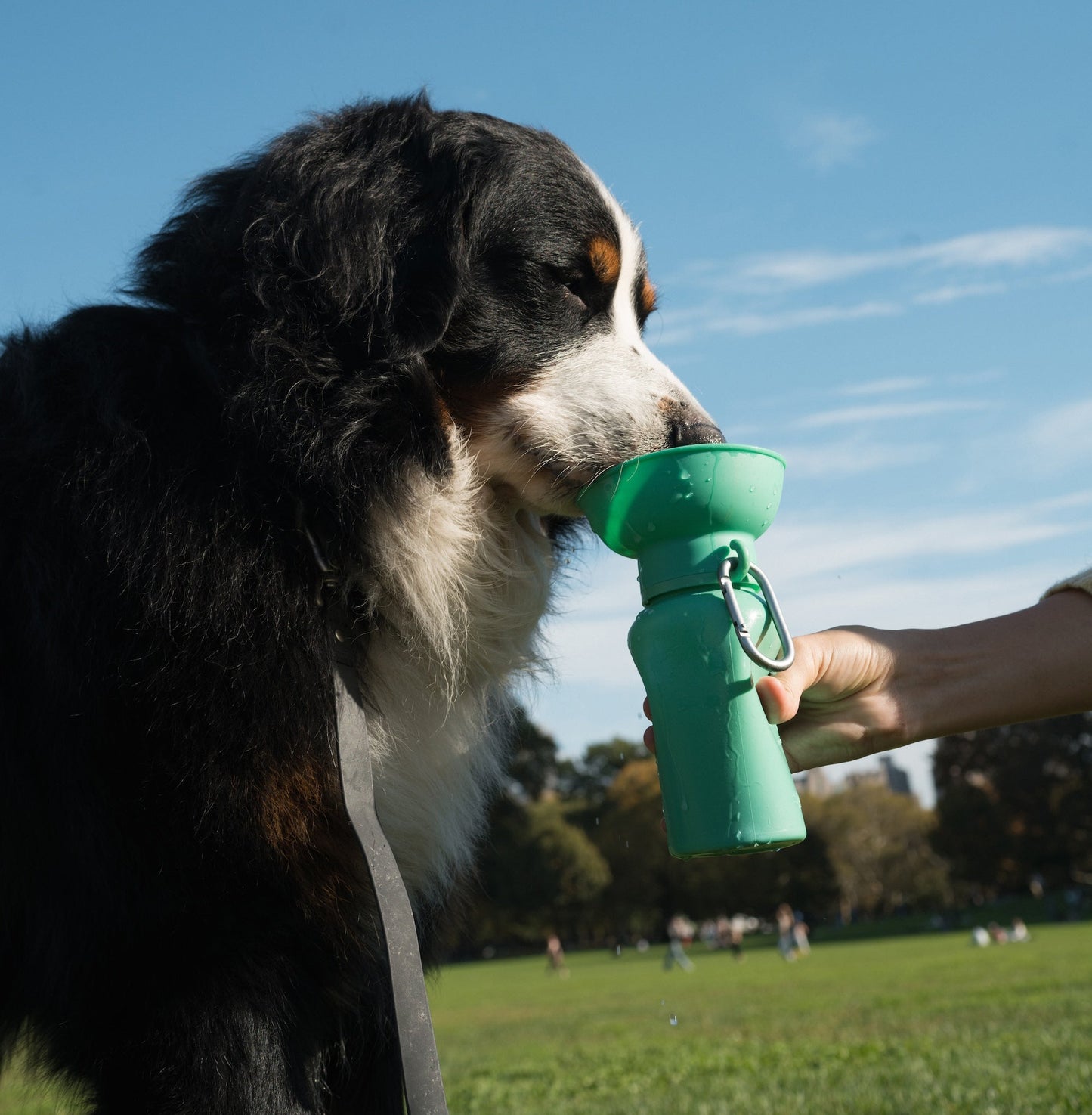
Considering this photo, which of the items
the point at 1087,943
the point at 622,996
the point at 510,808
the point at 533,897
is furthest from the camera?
the point at 533,897

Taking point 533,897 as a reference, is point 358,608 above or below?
above

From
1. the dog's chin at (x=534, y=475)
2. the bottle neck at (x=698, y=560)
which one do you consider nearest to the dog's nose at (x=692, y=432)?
the dog's chin at (x=534, y=475)

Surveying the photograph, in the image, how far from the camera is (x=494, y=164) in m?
3.01

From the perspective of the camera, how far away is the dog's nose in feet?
9.26

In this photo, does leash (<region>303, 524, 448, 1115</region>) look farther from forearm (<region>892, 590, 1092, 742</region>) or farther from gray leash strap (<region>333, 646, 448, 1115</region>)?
Answer: forearm (<region>892, 590, 1092, 742</region>)

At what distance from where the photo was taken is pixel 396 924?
240cm

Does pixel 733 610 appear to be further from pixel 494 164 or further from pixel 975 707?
pixel 494 164

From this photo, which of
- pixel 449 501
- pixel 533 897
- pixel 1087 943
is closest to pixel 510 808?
pixel 533 897

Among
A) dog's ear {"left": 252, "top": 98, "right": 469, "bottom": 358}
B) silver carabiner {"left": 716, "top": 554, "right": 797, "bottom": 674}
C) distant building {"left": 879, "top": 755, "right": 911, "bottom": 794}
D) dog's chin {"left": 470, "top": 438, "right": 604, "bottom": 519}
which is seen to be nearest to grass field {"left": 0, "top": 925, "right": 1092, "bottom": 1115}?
silver carabiner {"left": 716, "top": 554, "right": 797, "bottom": 674}

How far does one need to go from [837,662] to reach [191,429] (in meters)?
1.59

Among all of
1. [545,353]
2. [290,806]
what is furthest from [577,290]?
[290,806]

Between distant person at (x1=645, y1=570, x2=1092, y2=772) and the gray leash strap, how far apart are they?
2.14 ft

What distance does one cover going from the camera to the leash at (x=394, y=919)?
2.36 m

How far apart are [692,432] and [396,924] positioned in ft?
4.59
